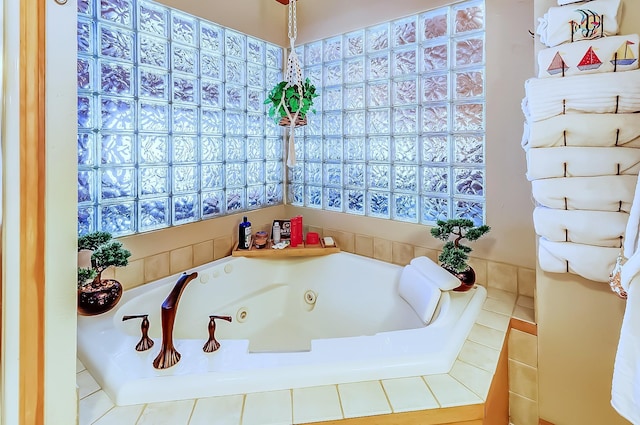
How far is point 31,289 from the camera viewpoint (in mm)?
488

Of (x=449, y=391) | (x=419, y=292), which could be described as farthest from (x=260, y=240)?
(x=449, y=391)

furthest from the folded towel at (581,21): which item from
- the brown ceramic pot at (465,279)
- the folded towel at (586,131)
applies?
the brown ceramic pot at (465,279)

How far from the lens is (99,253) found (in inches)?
49.8

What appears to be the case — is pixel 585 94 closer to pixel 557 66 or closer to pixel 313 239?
pixel 557 66

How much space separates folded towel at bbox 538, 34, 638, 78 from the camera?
1.02 metres

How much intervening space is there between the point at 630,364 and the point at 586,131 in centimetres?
72

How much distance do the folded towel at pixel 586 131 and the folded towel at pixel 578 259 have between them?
0.35 meters

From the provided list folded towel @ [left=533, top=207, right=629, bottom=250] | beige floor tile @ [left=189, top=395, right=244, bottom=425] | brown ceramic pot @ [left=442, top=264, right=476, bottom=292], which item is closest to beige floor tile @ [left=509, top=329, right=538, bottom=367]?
brown ceramic pot @ [left=442, top=264, right=476, bottom=292]

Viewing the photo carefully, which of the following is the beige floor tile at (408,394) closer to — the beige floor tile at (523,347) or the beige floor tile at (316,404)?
the beige floor tile at (316,404)

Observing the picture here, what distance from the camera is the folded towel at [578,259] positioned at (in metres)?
1.06

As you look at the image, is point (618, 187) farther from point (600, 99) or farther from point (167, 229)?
point (167, 229)

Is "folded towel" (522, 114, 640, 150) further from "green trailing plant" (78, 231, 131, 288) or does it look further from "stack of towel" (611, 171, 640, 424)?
"green trailing plant" (78, 231, 131, 288)

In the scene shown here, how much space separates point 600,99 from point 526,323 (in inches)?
33.5

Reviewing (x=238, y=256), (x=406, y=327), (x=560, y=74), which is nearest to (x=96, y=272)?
(x=238, y=256)
